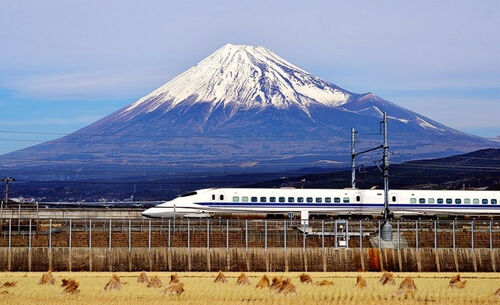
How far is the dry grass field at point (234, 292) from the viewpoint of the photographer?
1607 inches

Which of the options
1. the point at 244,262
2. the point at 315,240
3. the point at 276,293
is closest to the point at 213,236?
the point at 315,240

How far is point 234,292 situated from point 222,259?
12496 mm

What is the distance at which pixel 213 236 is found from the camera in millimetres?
74312

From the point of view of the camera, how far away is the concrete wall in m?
56.6

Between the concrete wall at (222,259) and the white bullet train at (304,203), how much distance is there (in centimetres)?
3621

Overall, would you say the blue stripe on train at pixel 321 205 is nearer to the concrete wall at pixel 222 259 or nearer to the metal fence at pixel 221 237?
the metal fence at pixel 221 237

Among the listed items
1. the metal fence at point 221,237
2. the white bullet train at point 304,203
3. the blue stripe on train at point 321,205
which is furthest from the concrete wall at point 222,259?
the blue stripe on train at point 321,205

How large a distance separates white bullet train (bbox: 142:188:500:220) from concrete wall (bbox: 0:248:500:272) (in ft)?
119

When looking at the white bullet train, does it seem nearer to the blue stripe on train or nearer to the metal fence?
the blue stripe on train

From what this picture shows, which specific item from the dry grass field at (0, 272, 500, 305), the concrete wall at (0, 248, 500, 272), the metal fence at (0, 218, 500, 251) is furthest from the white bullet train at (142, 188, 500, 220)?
the dry grass field at (0, 272, 500, 305)

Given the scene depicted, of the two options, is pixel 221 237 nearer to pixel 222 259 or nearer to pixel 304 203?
pixel 222 259

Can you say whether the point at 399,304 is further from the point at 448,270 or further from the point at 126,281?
the point at 448,270

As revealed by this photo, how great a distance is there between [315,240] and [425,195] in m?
34.4

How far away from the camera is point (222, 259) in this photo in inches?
2247
